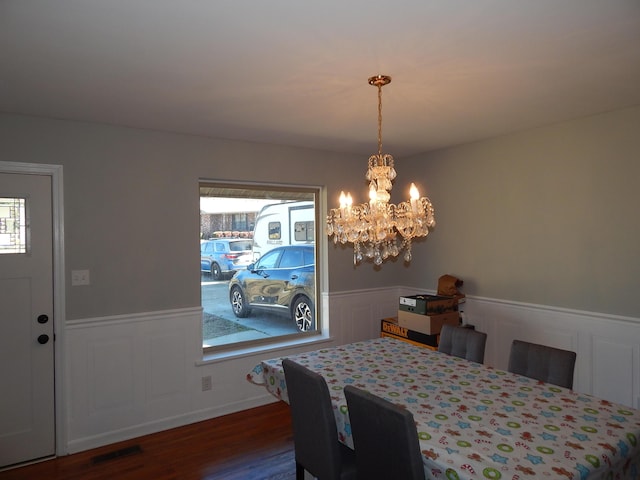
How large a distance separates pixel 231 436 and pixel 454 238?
277cm

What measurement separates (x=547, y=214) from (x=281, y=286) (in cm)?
251

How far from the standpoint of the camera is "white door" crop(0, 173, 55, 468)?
9.82ft

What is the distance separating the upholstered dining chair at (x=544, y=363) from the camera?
7.81ft

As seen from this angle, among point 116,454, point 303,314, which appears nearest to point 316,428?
point 116,454

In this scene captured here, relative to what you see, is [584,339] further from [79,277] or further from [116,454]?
[79,277]

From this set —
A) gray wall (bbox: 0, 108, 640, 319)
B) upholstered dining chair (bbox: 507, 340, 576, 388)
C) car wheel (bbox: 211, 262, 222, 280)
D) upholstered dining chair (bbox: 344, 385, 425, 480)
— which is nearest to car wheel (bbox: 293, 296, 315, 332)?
car wheel (bbox: 211, 262, 222, 280)

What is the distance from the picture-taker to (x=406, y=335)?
4.09m

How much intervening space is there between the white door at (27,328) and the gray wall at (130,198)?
160 millimetres

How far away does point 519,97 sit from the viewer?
2.78m

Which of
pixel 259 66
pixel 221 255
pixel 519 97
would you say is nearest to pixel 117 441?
pixel 221 255

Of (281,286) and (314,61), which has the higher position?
(314,61)

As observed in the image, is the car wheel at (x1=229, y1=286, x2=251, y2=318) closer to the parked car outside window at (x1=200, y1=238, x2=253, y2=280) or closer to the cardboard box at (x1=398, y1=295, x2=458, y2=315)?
the parked car outside window at (x1=200, y1=238, x2=253, y2=280)

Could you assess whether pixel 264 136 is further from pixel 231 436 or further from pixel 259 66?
pixel 231 436

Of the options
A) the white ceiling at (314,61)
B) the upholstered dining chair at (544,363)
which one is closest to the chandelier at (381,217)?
the white ceiling at (314,61)
